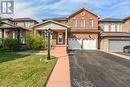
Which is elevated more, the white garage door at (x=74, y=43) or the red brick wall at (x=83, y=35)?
the red brick wall at (x=83, y=35)

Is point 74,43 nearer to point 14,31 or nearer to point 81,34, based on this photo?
point 81,34

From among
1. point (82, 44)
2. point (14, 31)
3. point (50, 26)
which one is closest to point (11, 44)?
point (14, 31)

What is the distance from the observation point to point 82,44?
141 ft

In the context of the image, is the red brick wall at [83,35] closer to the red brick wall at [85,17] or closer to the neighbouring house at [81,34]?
the neighbouring house at [81,34]

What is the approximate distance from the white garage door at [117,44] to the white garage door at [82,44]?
494 cm

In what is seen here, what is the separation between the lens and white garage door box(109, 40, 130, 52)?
1508 inches

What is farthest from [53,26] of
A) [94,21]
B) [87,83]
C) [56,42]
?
[87,83]

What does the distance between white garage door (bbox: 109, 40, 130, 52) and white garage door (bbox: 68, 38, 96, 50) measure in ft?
16.2

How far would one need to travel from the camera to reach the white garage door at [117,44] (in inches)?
1508

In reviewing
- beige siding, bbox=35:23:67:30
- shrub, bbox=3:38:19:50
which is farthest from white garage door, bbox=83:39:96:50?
shrub, bbox=3:38:19:50

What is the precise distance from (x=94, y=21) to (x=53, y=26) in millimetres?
11063

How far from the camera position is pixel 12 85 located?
29.9ft

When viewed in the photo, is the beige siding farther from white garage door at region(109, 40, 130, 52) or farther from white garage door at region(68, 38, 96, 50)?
white garage door at region(109, 40, 130, 52)

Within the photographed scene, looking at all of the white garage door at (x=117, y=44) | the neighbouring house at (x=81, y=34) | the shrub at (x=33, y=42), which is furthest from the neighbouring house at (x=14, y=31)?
the white garage door at (x=117, y=44)
